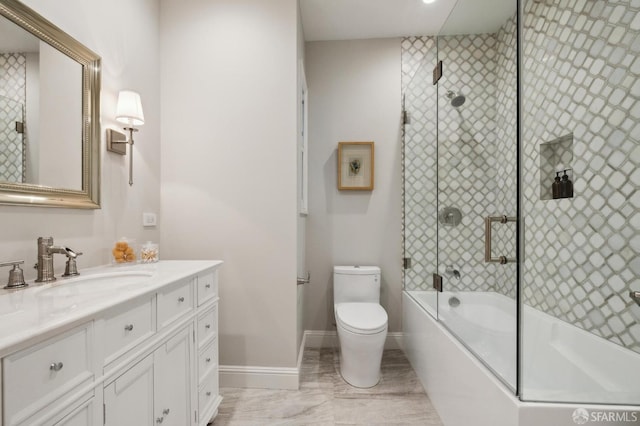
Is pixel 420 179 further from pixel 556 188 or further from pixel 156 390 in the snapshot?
pixel 156 390

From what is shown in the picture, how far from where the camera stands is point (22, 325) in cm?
66

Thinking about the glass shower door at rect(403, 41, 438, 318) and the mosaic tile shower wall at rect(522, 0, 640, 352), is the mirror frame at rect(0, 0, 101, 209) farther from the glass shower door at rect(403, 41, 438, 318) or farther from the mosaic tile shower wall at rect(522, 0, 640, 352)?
the glass shower door at rect(403, 41, 438, 318)

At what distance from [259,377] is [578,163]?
7.71 feet

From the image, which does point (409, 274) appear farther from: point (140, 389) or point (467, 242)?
point (140, 389)

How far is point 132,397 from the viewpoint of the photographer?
970 mm

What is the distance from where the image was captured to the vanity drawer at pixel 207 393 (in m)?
1.47

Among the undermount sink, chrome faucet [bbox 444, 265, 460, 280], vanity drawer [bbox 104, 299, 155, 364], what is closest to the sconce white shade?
the undermount sink

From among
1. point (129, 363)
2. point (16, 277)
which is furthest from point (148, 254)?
point (129, 363)

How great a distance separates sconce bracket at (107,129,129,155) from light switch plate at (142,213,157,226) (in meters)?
0.41

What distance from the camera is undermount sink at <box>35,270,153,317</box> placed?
813 mm

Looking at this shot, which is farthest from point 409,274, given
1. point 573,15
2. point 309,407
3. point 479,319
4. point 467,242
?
point 573,15

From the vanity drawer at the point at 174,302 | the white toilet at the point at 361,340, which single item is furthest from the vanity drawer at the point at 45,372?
the white toilet at the point at 361,340

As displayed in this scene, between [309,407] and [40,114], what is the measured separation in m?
2.02

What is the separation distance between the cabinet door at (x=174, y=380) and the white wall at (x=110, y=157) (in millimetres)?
629
